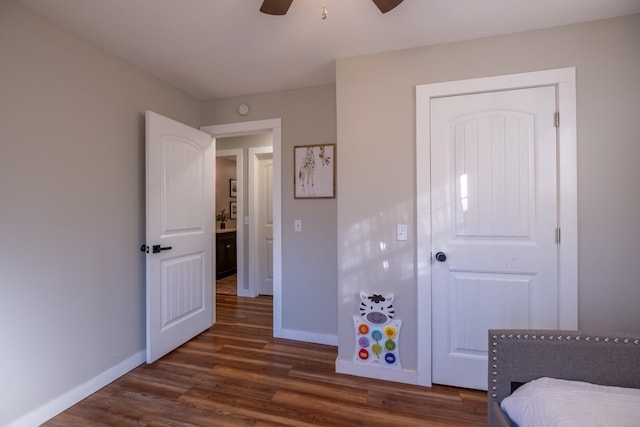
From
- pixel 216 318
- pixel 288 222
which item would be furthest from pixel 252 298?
pixel 288 222

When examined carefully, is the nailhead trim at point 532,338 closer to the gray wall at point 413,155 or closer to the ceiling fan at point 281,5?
the gray wall at point 413,155

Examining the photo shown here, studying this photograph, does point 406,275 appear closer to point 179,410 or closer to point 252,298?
point 179,410

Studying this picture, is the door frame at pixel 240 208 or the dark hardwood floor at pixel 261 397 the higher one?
the door frame at pixel 240 208

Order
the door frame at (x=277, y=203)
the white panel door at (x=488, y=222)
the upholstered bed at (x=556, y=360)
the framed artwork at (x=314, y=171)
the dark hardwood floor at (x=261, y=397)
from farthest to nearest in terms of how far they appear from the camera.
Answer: the door frame at (x=277, y=203) → the framed artwork at (x=314, y=171) → the white panel door at (x=488, y=222) → the dark hardwood floor at (x=261, y=397) → the upholstered bed at (x=556, y=360)

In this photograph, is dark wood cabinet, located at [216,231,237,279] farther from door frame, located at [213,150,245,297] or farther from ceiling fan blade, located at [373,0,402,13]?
ceiling fan blade, located at [373,0,402,13]

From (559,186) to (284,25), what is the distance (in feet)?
6.55

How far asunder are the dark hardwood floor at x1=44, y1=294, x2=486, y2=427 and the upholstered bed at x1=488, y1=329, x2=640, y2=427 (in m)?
0.73

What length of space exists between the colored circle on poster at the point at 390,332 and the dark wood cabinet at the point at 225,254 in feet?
12.2

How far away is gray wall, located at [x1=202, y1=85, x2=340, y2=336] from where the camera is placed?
2666 mm

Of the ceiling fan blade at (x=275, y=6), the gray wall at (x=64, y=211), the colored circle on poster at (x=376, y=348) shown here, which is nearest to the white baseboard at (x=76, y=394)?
the gray wall at (x=64, y=211)

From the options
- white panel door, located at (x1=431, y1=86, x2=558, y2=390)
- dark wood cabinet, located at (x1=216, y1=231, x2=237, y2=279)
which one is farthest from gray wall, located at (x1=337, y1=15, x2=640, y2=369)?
dark wood cabinet, located at (x1=216, y1=231, x2=237, y2=279)

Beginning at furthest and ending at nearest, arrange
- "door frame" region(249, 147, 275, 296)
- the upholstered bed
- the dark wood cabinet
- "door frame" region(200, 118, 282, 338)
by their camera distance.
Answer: the dark wood cabinet < "door frame" region(249, 147, 275, 296) < "door frame" region(200, 118, 282, 338) < the upholstered bed

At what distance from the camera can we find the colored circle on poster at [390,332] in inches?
81.8

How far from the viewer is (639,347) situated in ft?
3.54
